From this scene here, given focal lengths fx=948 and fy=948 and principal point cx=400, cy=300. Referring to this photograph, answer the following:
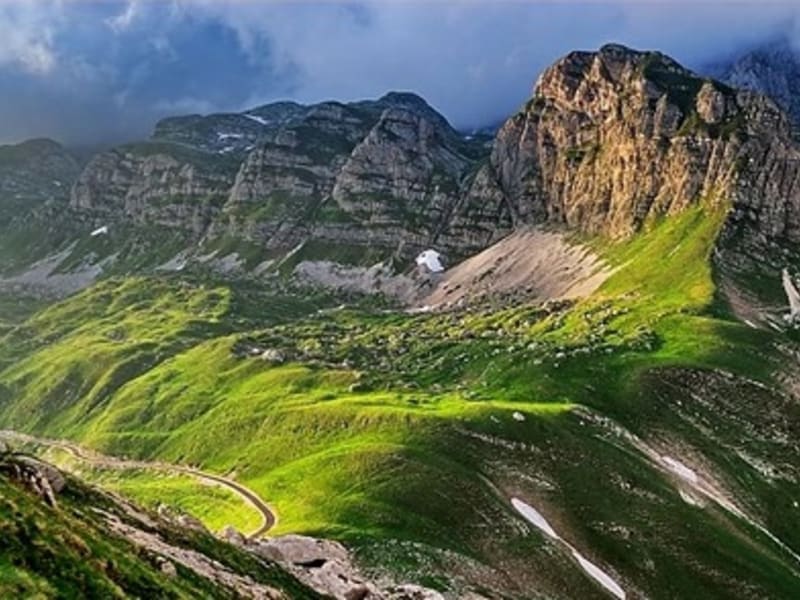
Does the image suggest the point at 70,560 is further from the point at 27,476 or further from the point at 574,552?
the point at 574,552

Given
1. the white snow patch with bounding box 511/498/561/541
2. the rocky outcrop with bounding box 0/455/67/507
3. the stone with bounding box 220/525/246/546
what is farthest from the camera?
the white snow patch with bounding box 511/498/561/541

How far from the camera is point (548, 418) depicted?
174 meters

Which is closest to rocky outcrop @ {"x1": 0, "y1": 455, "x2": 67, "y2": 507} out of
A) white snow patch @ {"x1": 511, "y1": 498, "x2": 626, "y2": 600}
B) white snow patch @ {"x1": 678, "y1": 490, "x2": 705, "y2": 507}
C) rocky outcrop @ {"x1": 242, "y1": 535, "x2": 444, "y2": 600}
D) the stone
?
the stone

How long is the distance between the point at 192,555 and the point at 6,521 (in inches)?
811

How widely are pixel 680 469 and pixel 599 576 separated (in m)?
60.8

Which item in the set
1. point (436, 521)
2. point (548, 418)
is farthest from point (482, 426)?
point (436, 521)

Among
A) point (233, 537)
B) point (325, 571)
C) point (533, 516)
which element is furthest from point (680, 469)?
point (233, 537)

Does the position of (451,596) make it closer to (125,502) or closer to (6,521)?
(125,502)

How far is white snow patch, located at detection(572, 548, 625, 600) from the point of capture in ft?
387

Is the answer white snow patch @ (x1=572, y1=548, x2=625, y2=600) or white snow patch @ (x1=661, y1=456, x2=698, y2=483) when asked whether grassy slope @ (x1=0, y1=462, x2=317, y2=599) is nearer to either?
white snow patch @ (x1=572, y1=548, x2=625, y2=600)

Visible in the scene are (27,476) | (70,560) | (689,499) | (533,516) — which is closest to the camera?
(70,560)

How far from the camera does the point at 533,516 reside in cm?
13212

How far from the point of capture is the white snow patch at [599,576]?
117812 millimetres

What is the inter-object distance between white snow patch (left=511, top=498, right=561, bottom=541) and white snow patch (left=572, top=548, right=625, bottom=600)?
408 centimetres
